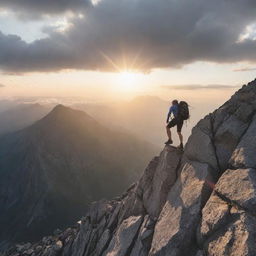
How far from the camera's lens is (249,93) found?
30812 millimetres

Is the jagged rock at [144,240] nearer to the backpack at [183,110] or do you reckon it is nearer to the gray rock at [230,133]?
the gray rock at [230,133]

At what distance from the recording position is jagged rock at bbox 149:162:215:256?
81.0ft

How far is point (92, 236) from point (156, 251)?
2295 cm

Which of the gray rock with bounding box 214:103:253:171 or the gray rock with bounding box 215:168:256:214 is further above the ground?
the gray rock with bounding box 214:103:253:171

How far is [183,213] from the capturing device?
26219mm

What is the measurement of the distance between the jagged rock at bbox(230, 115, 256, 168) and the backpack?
809 centimetres

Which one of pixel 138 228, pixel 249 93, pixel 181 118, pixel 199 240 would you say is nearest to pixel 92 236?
pixel 138 228

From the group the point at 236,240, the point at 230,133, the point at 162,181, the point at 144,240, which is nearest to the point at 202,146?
the point at 230,133

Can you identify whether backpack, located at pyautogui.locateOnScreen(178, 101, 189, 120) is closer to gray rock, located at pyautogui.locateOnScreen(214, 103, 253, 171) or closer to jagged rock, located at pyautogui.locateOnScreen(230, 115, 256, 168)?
gray rock, located at pyautogui.locateOnScreen(214, 103, 253, 171)

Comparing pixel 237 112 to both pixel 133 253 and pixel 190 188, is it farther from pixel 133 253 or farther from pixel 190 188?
pixel 133 253

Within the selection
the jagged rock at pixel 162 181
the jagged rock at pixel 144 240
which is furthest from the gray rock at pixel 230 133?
the jagged rock at pixel 144 240

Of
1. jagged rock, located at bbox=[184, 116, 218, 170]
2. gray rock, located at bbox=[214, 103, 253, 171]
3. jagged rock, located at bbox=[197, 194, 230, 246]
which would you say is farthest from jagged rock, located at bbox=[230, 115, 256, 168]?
jagged rock, located at bbox=[197, 194, 230, 246]

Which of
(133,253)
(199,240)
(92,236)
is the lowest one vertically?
Result: (92,236)

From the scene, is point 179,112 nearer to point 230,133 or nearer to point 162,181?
point 230,133
